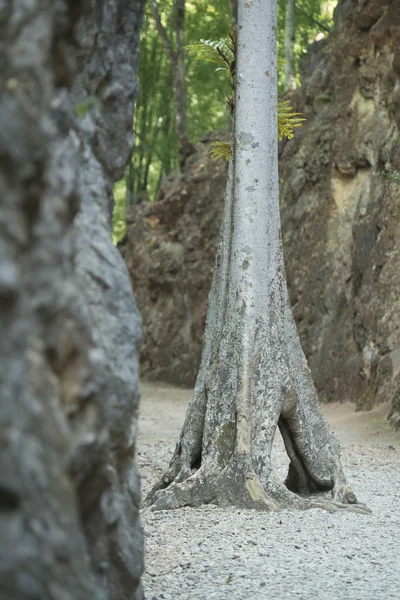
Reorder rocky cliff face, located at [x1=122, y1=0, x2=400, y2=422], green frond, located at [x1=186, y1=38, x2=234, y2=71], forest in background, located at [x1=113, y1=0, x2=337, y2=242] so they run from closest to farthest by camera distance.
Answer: green frond, located at [x1=186, y1=38, x2=234, y2=71], rocky cliff face, located at [x1=122, y1=0, x2=400, y2=422], forest in background, located at [x1=113, y1=0, x2=337, y2=242]

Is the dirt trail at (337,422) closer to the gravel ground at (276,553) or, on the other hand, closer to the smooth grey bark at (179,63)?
the gravel ground at (276,553)

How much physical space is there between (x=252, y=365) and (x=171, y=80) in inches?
833

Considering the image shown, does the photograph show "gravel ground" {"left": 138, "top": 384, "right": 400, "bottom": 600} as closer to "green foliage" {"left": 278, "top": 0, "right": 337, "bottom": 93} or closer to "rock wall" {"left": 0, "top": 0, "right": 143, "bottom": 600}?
"rock wall" {"left": 0, "top": 0, "right": 143, "bottom": 600}

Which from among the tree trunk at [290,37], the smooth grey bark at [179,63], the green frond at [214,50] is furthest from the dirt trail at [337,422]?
the tree trunk at [290,37]

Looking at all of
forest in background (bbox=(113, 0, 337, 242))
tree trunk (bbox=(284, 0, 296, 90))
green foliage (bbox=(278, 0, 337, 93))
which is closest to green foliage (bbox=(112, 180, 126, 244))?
forest in background (bbox=(113, 0, 337, 242))

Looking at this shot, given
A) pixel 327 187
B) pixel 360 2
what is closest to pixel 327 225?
pixel 327 187

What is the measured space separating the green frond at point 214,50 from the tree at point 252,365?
0.34 m

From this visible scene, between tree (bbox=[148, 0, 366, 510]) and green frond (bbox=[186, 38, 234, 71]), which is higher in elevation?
green frond (bbox=[186, 38, 234, 71])

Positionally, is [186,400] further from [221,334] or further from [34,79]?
[34,79]

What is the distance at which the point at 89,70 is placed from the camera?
352cm

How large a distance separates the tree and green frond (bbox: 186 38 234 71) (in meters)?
0.34

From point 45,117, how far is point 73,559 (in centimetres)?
121

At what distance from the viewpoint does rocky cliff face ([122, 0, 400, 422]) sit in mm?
13531

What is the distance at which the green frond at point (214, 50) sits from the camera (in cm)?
708
